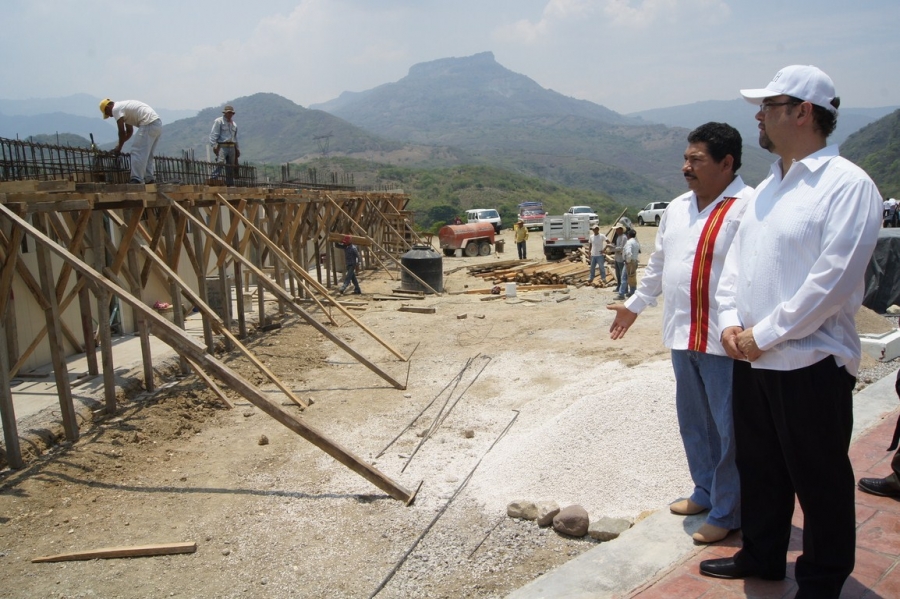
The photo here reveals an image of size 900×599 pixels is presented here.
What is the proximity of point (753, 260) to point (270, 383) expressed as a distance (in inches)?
306

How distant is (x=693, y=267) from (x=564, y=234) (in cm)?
2047

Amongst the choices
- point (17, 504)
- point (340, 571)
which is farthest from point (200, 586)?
point (17, 504)

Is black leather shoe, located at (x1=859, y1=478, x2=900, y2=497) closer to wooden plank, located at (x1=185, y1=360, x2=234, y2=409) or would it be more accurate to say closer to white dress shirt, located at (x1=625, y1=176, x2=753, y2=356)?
white dress shirt, located at (x1=625, y1=176, x2=753, y2=356)

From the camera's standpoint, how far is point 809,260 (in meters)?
2.32

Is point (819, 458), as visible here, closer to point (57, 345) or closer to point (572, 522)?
point (572, 522)

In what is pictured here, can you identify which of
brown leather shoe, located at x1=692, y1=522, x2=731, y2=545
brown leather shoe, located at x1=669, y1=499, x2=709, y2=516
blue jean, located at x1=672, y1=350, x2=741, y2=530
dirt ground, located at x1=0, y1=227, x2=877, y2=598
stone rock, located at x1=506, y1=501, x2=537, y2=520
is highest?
blue jean, located at x1=672, y1=350, x2=741, y2=530

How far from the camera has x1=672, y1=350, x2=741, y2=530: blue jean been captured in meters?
3.18

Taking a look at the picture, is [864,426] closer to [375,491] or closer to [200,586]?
[375,491]

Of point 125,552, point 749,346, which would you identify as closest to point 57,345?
point 125,552

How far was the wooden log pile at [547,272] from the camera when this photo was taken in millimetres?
18375

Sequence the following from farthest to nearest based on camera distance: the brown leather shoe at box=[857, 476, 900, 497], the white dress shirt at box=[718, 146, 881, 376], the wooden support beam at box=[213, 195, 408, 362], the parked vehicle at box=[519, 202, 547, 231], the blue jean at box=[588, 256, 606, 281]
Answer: the parked vehicle at box=[519, 202, 547, 231] → the blue jean at box=[588, 256, 606, 281] → the wooden support beam at box=[213, 195, 408, 362] → the brown leather shoe at box=[857, 476, 900, 497] → the white dress shirt at box=[718, 146, 881, 376]

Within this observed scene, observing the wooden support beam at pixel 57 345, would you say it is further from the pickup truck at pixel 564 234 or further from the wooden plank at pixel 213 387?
the pickup truck at pixel 564 234

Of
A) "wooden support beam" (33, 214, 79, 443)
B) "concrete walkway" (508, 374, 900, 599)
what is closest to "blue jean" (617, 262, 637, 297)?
"wooden support beam" (33, 214, 79, 443)

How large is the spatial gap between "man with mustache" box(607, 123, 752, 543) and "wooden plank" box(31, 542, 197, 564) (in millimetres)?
3207
